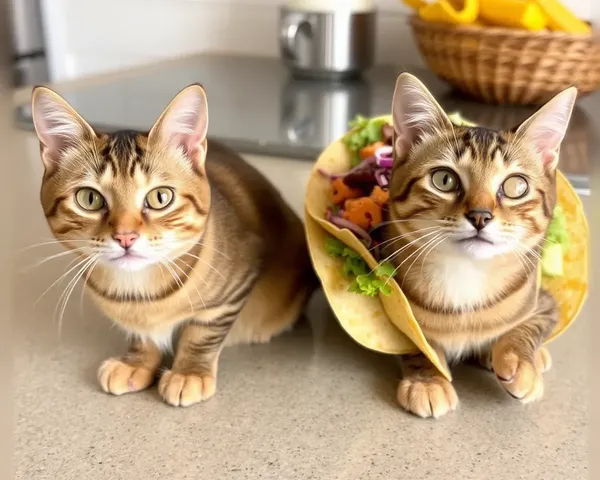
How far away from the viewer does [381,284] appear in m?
0.85

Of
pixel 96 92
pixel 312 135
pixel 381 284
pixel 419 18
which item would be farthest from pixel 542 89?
pixel 96 92

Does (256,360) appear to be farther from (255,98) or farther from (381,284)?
(255,98)

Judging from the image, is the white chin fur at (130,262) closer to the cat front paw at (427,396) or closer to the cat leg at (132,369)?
the cat leg at (132,369)

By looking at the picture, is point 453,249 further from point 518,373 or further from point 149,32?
point 149,32

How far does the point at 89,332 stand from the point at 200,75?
1.15m

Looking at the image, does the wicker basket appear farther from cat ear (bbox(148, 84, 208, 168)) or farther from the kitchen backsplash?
cat ear (bbox(148, 84, 208, 168))

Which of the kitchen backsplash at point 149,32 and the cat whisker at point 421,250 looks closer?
the cat whisker at point 421,250

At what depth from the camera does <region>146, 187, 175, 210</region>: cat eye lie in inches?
32.5

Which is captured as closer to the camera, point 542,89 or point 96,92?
point 542,89

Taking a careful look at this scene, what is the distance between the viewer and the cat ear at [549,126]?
0.80 metres

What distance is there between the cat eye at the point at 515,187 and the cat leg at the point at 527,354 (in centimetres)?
20

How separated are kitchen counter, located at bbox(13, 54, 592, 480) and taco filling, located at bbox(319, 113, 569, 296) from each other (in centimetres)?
15

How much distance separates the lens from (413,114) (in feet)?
2.81

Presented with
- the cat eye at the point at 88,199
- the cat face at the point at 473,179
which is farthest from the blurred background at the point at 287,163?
the cat face at the point at 473,179
